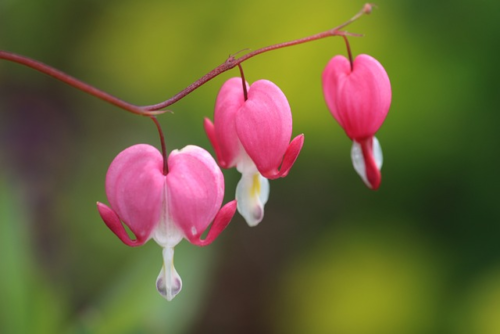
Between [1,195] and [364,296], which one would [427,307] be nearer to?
[364,296]

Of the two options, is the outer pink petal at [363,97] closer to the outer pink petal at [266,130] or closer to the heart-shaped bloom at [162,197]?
the outer pink petal at [266,130]

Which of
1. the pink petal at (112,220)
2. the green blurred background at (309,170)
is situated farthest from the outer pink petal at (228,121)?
the green blurred background at (309,170)

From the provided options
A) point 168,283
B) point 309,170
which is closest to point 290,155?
point 168,283

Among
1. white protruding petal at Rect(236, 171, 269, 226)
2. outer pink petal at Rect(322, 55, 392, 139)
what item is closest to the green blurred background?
white protruding petal at Rect(236, 171, 269, 226)

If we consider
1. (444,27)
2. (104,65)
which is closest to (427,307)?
(444,27)

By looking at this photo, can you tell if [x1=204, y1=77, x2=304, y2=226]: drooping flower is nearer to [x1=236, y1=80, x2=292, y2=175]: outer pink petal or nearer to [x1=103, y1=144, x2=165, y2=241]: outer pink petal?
[x1=236, y1=80, x2=292, y2=175]: outer pink petal

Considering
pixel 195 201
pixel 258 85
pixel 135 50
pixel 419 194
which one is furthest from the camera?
pixel 135 50
